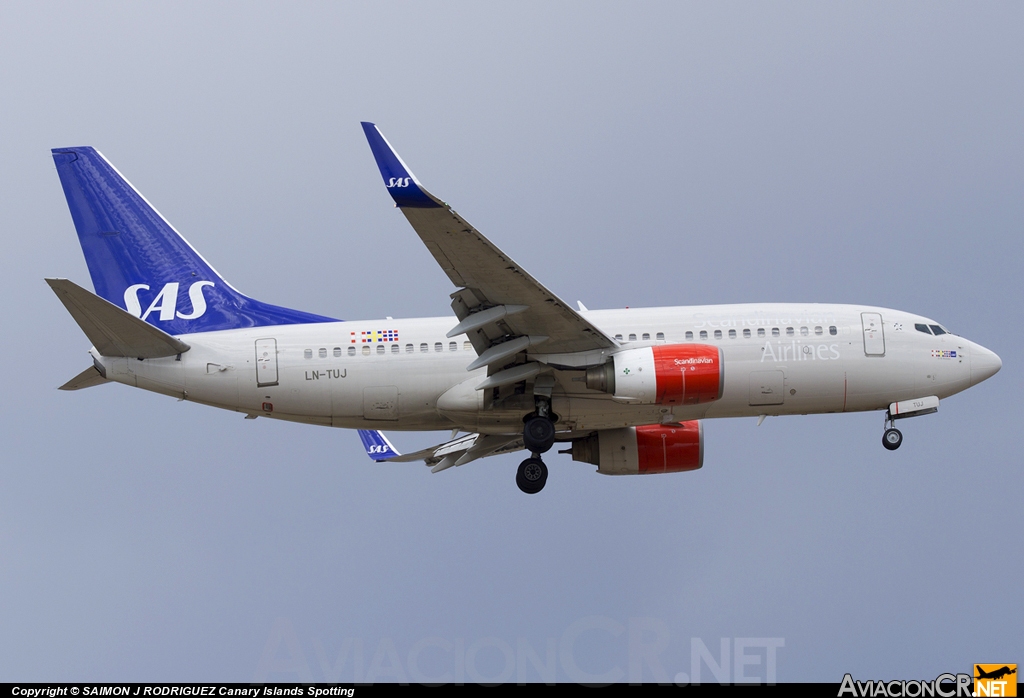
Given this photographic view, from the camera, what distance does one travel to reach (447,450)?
43.2 metres

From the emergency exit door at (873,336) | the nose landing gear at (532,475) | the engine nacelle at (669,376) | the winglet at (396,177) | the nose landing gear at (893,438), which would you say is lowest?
the nose landing gear at (532,475)

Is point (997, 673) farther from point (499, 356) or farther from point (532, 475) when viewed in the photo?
point (499, 356)

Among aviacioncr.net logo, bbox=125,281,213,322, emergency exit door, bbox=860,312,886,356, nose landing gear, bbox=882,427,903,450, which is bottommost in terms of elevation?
nose landing gear, bbox=882,427,903,450

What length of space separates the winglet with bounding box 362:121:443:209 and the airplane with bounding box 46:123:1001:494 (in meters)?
3.42

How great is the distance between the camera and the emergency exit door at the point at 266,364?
3597cm

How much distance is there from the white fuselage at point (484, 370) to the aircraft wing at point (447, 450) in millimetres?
3726

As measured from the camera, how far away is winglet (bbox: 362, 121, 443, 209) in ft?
93.2

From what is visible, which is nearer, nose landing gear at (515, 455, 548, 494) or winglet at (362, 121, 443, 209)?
winglet at (362, 121, 443, 209)

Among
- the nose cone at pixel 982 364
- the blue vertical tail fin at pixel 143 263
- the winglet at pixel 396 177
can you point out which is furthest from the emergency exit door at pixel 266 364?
the nose cone at pixel 982 364

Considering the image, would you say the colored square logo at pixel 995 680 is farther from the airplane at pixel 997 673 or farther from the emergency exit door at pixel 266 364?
the emergency exit door at pixel 266 364

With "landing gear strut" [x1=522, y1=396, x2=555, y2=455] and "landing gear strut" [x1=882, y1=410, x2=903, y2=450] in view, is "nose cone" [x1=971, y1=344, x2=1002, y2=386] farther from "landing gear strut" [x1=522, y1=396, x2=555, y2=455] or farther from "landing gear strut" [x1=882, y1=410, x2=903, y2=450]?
"landing gear strut" [x1=522, y1=396, x2=555, y2=455]

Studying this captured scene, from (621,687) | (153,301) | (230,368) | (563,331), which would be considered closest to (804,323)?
(563,331)

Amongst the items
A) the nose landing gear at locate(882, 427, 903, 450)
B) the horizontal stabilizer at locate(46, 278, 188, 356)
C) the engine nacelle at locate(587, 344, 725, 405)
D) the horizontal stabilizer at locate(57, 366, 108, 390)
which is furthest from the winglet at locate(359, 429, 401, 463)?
the nose landing gear at locate(882, 427, 903, 450)

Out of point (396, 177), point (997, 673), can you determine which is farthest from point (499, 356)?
point (997, 673)
